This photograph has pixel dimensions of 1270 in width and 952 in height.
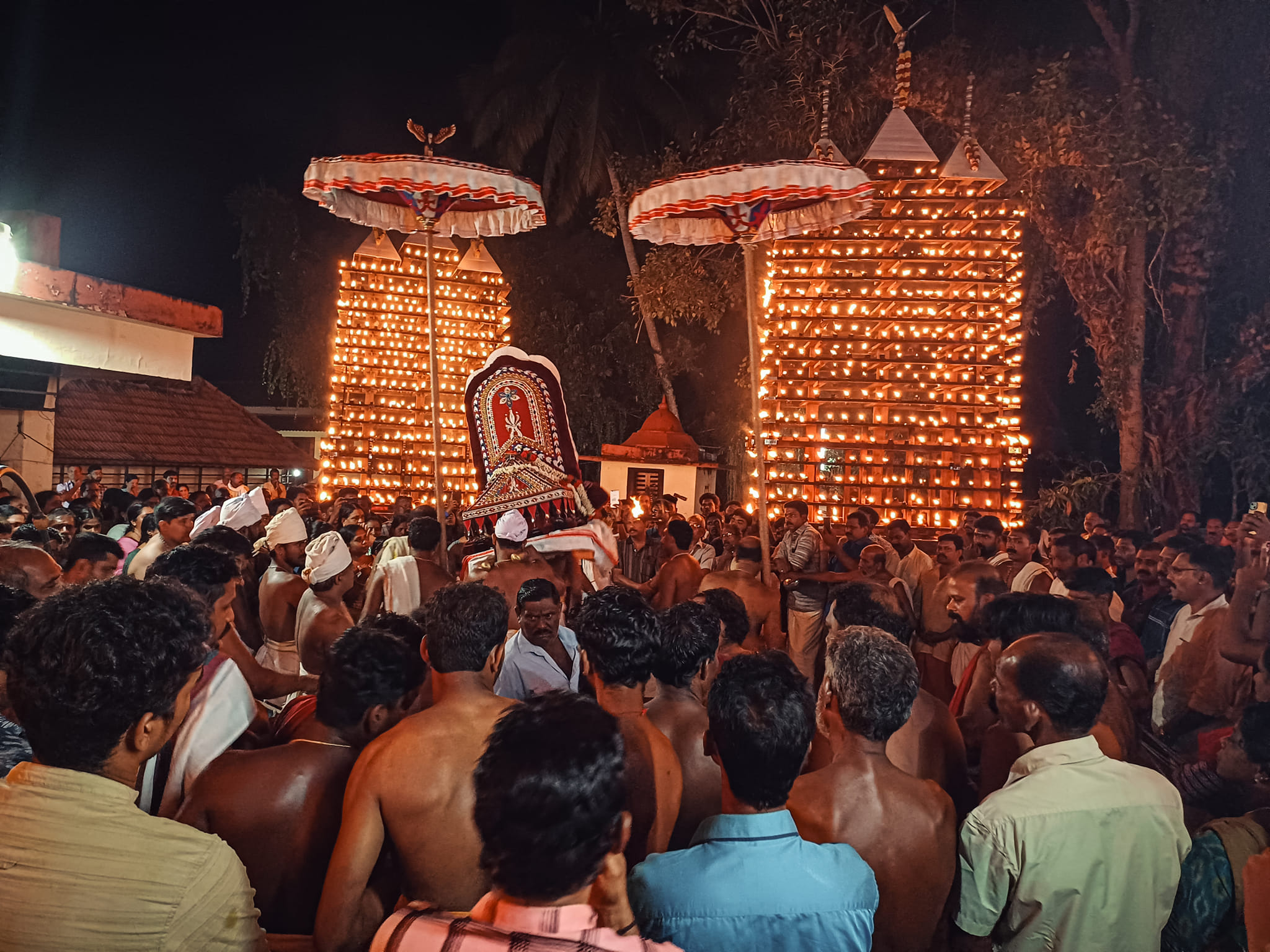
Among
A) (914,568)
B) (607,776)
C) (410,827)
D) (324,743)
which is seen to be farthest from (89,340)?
(607,776)

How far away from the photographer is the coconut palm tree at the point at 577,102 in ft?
74.3

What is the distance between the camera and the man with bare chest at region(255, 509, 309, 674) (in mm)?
5461

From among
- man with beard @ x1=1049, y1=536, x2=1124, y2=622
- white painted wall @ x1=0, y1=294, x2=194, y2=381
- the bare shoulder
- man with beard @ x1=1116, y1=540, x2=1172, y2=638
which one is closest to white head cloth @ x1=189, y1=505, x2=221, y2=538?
the bare shoulder

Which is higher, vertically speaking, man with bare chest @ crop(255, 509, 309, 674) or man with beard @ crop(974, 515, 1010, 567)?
man with beard @ crop(974, 515, 1010, 567)

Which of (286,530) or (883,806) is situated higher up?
(286,530)

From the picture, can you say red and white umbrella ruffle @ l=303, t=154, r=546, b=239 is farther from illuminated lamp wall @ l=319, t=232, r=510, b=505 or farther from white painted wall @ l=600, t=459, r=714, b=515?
illuminated lamp wall @ l=319, t=232, r=510, b=505

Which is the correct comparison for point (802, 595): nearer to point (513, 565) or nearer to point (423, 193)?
point (513, 565)

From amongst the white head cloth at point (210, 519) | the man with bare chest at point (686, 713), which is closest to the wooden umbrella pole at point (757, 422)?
the man with bare chest at point (686, 713)

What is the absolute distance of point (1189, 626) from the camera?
4.98 m

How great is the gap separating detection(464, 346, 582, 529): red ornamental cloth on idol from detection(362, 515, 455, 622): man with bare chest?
1703 millimetres

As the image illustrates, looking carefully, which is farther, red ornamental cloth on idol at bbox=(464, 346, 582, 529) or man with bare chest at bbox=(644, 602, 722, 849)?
red ornamental cloth on idol at bbox=(464, 346, 582, 529)

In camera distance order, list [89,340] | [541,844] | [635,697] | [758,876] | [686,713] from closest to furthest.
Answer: [541,844] < [758,876] < [635,697] < [686,713] < [89,340]

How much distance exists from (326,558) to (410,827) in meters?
2.57

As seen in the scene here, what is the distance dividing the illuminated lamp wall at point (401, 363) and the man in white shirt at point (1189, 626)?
52.3ft
